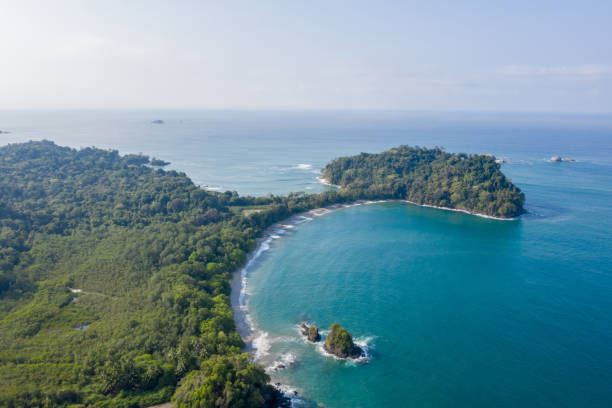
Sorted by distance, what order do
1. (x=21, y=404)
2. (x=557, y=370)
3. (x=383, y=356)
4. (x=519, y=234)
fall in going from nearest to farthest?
(x=21, y=404), (x=557, y=370), (x=383, y=356), (x=519, y=234)

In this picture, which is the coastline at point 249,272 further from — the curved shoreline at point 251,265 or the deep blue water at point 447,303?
the deep blue water at point 447,303

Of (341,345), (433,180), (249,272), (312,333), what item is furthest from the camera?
(433,180)

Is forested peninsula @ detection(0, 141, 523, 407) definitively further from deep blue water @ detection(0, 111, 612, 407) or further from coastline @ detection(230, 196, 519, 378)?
deep blue water @ detection(0, 111, 612, 407)

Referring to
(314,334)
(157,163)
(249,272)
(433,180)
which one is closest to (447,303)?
(314,334)

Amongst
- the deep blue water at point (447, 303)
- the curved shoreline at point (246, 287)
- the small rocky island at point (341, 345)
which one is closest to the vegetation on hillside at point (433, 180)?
the curved shoreline at point (246, 287)

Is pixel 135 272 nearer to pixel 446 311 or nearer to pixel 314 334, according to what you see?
pixel 314 334

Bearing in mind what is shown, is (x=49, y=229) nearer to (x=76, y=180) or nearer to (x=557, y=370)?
(x=76, y=180)

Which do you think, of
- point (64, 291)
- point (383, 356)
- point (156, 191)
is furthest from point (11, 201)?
point (383, 356)
